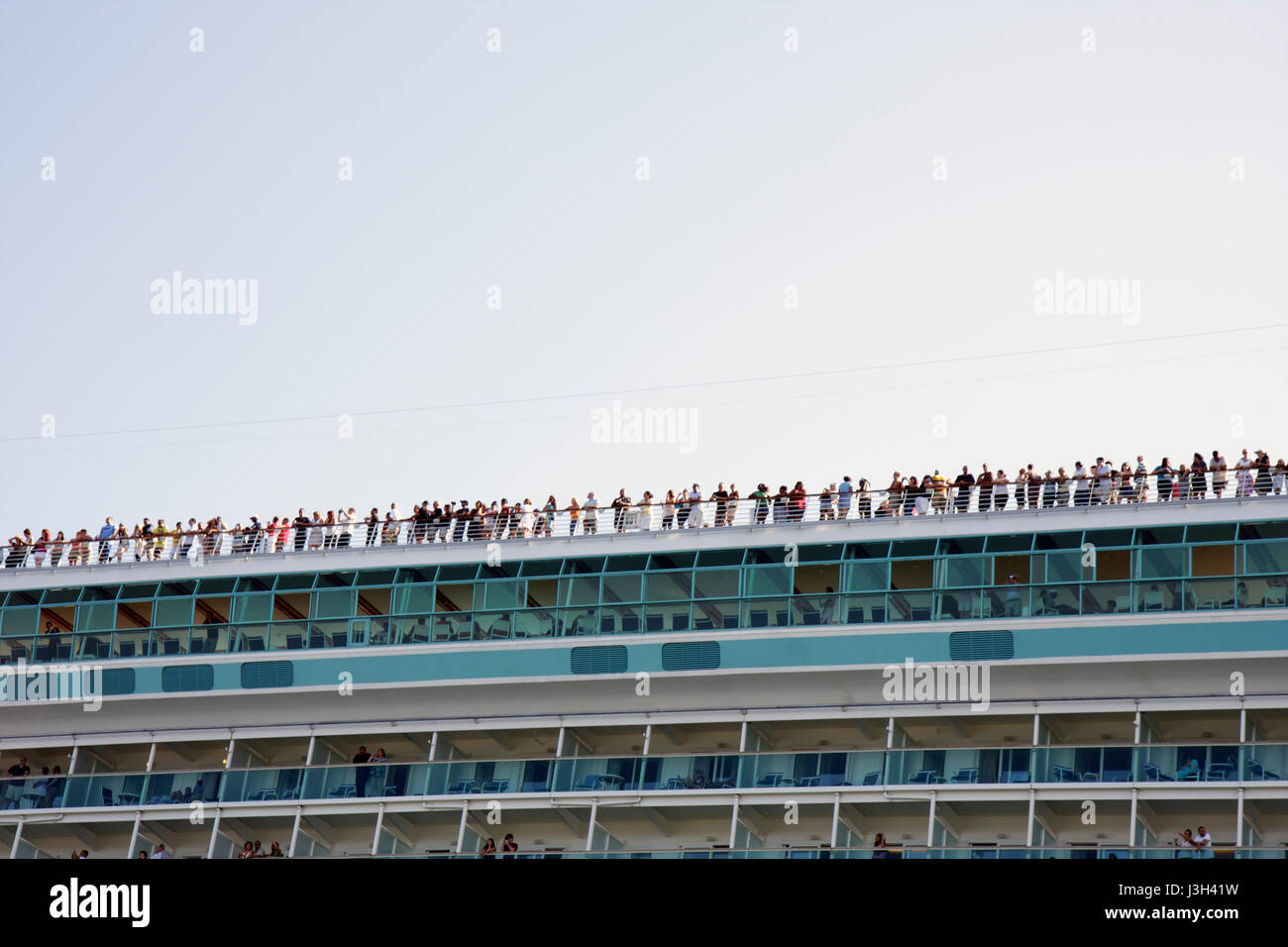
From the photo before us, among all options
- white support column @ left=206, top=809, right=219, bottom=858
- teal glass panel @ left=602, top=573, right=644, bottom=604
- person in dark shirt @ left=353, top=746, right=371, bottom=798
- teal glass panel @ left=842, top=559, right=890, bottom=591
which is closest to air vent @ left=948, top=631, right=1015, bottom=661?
teal glass panel @ left=842, top=559, right=890, bottom=591

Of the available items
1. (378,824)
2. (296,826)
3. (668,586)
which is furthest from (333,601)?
(668,586)

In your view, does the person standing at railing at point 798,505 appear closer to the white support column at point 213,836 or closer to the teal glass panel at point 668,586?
the teal glass panel at point 668,586

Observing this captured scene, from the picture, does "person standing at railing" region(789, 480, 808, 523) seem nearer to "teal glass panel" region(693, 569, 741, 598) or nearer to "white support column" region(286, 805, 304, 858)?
"teal glass panel" region(693, 569, 741, 598)

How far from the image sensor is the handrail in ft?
114

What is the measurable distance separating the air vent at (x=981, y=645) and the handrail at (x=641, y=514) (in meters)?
2.57

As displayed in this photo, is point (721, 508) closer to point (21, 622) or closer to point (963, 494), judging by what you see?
point (963, 494)

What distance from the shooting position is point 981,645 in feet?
113

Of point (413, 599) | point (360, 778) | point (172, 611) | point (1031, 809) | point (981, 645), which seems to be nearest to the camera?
point (1031, 809)

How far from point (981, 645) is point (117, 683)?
62.6 ft

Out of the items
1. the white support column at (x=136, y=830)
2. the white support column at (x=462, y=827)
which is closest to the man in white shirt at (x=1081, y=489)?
the white support column at (x=462, y=827)

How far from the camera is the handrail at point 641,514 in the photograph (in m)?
34.7

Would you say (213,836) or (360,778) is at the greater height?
(360,778)

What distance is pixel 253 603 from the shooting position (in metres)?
40.2
